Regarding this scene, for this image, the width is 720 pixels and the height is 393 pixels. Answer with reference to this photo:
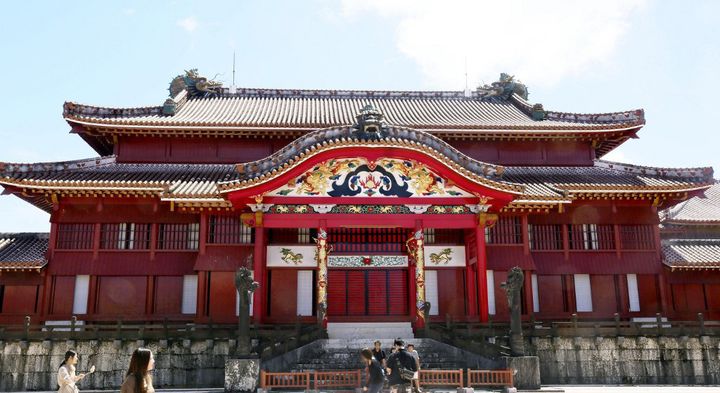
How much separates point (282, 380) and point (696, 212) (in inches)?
1007

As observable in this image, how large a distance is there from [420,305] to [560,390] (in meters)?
5.40

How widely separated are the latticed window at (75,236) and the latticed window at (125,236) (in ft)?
1.57

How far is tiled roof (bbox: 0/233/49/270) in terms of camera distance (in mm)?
21062

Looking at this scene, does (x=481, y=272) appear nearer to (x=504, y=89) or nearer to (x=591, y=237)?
(x=591, y=237)

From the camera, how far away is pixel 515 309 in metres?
17.0

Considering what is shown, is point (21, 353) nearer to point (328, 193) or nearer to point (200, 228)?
point (200, 228)

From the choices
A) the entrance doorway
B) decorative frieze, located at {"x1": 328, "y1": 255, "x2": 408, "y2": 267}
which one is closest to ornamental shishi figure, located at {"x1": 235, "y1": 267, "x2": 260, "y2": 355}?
decorative frieze, located at {"x1": 328, "y1": 255, "x2": 408, "y2": 267}

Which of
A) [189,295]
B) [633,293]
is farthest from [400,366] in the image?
[633,293]

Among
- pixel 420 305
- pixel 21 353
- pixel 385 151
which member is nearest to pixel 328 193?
pixel 385 151

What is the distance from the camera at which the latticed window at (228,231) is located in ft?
72.0

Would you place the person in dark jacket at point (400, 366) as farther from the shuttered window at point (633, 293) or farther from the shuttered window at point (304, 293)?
the shuttered window at point (633, 293)

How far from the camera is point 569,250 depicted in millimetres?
23219

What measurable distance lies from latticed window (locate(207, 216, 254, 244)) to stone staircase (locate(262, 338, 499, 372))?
559 cm

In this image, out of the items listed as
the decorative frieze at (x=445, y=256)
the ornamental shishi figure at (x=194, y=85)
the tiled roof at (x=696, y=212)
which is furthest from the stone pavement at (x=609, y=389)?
the ornamental shishi figure at (x=194, y=85)
